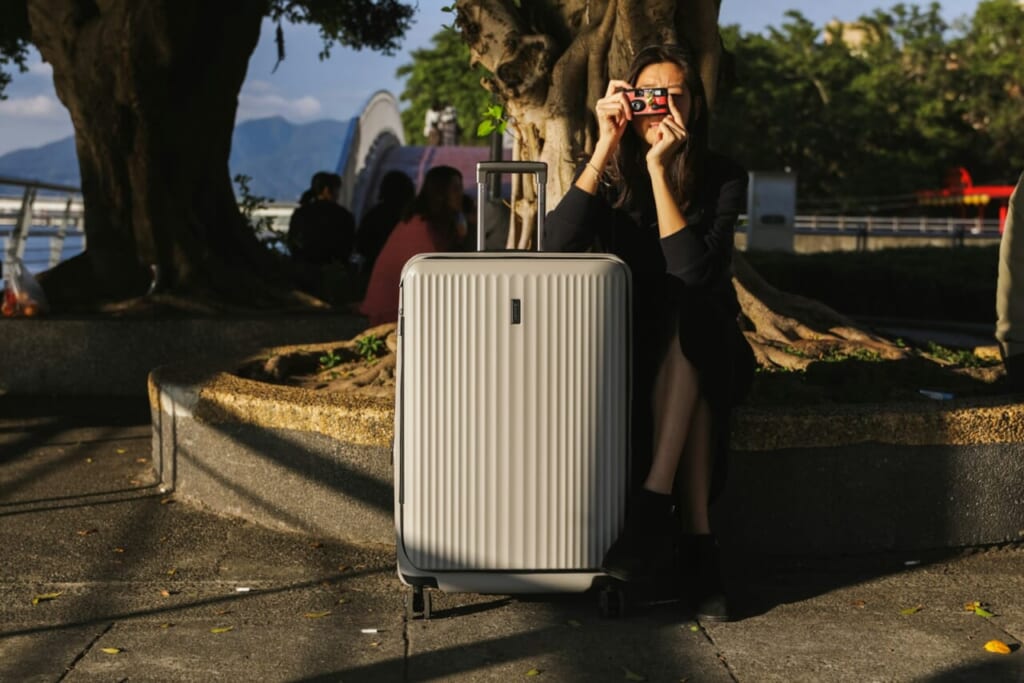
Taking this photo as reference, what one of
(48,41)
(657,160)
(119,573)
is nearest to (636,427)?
(657,160)

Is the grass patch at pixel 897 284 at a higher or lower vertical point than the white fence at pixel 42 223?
lower

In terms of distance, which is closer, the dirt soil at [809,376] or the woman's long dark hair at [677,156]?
the woman's long dark hair at [677,156]

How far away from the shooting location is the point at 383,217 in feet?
42.2

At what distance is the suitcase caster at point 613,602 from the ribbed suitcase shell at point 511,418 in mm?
107

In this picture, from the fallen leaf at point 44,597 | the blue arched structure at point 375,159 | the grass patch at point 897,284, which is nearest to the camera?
the fallen leaf at point 44,597

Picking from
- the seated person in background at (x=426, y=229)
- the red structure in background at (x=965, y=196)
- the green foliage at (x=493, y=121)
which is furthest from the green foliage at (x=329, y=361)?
the red structure in background at (x=965, y=196)

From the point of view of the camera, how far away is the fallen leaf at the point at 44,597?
497 centimetres

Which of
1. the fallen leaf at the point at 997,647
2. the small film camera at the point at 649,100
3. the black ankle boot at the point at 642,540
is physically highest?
the small film camera at the point at 649,100

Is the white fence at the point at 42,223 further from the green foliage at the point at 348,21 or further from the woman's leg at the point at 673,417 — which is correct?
the woman's leg at the point at 673,417

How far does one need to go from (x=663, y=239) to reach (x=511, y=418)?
2.46ft

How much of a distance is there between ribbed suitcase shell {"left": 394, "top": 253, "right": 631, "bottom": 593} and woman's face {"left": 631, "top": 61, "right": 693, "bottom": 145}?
0.58 m

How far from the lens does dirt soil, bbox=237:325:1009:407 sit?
6089 millimetres

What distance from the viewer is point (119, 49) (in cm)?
1156

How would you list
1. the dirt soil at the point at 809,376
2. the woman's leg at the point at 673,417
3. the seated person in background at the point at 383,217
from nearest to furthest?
the woman's leg at the point at 673,417 → the dirt soil at the point at 809,376 → the seated person in background at the point at 383,217
